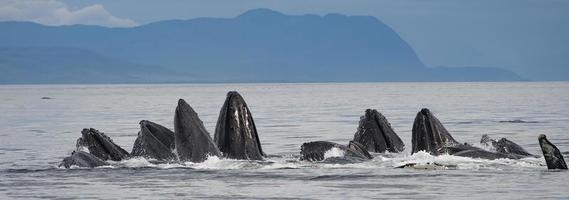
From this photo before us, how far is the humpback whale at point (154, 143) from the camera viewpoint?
82.7 feet

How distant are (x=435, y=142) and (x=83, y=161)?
7.43 m

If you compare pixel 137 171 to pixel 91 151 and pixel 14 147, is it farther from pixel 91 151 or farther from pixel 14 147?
pixel 14 147

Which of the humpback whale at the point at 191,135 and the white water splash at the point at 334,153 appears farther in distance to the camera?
the white water splash at the point at 334,153

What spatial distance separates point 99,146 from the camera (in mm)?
26531

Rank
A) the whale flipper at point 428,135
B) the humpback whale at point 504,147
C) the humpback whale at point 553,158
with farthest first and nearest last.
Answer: the humpback whale at point 504,147
the whale flipper at point 428,135
the humpback whale at point 553,158

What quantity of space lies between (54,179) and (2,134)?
2192 centimetres

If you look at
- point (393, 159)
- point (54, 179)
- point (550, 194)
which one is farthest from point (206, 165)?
point (550, 194)

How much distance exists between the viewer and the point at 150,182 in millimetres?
22500

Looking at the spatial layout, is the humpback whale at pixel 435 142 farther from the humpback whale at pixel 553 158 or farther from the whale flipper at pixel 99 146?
the whale flipper at pixel 99 146

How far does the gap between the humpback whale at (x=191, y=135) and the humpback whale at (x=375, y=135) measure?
4.85m

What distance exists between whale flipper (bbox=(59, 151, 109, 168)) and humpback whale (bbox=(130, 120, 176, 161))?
0.83 meters

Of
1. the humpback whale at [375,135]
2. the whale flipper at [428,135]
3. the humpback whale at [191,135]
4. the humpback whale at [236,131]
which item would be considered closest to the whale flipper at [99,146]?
the humpback whale at [191,135]

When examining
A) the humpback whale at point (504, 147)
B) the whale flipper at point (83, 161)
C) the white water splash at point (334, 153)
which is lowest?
the whale flipper at point (83, 161)

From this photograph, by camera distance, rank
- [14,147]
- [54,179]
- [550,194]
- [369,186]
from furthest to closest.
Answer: [14,147]
[54,179]
[369,186]
[550,194]
